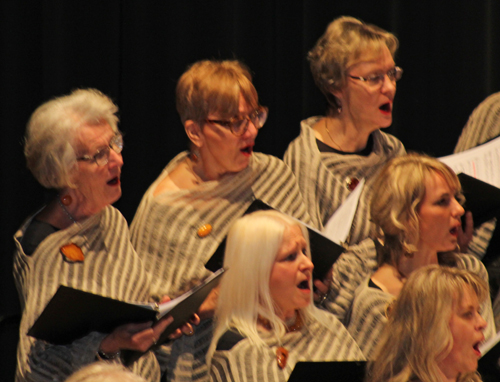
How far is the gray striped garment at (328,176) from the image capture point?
2906mm

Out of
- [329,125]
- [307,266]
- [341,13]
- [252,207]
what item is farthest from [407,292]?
[341,13]

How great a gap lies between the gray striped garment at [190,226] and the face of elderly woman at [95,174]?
0.56 ft

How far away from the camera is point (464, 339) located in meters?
2.23

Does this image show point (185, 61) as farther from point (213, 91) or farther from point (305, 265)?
point (305, 265)

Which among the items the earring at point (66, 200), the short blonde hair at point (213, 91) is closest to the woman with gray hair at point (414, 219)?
the short blonde hair at point (213, 91)

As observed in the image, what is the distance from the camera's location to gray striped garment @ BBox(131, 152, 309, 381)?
102 inches

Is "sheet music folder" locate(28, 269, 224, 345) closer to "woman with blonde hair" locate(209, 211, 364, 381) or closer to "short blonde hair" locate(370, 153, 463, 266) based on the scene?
"woman with blonde hair" locate(209, 211, 364, 381)

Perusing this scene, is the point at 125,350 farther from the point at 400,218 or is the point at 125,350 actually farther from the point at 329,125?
the point at 329,125

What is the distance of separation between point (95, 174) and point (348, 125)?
1.03 meters

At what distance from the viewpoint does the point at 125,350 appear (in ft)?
7.42

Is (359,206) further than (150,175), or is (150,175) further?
(150,175)

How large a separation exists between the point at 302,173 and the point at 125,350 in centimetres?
102

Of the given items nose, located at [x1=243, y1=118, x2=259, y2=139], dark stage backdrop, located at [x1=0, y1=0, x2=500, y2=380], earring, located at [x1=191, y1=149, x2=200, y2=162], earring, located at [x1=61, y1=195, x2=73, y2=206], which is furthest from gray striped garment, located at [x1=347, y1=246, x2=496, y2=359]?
dark stage backdrop, located at [x1=0, y1=0, x2=500, y2=380]

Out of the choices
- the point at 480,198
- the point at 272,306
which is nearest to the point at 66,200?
the point at 272,306
